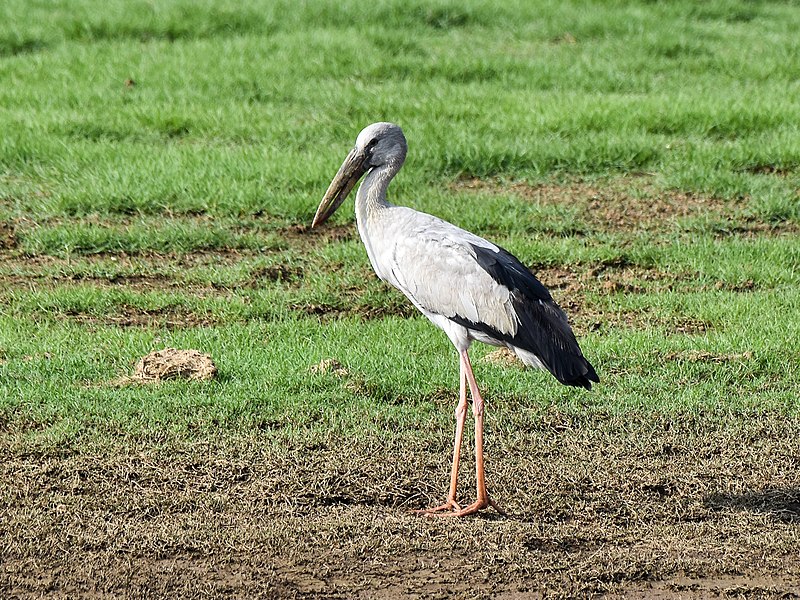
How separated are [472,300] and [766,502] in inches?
59.4

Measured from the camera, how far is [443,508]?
493cm

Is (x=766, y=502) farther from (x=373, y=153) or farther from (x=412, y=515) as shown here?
(x=373, y=153)

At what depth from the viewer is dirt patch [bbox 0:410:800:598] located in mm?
4363

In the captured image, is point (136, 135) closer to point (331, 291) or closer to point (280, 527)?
point (331, 291)

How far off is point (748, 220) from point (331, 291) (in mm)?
3147

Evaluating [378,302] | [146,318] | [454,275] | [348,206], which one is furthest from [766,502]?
[348,206]

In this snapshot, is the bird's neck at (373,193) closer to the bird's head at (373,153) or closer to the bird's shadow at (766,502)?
the bird's head at (373,153)

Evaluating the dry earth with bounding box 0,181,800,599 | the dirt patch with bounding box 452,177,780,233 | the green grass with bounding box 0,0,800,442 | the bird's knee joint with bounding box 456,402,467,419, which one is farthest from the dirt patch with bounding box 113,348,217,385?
the dirt patch with bounding box 452,177,780,233

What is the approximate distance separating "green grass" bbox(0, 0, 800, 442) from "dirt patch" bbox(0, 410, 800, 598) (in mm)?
271

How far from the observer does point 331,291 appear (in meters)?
7.24

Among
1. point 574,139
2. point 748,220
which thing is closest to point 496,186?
point 574,139

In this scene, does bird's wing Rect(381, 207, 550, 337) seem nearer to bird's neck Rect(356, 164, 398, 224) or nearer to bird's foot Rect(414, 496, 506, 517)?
bird's neck Rect(356, 164, 398, 224)

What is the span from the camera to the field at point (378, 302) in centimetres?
461

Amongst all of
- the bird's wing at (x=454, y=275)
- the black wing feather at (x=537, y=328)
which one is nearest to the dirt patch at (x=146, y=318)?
the bird's wing at (x=454, y=275)
